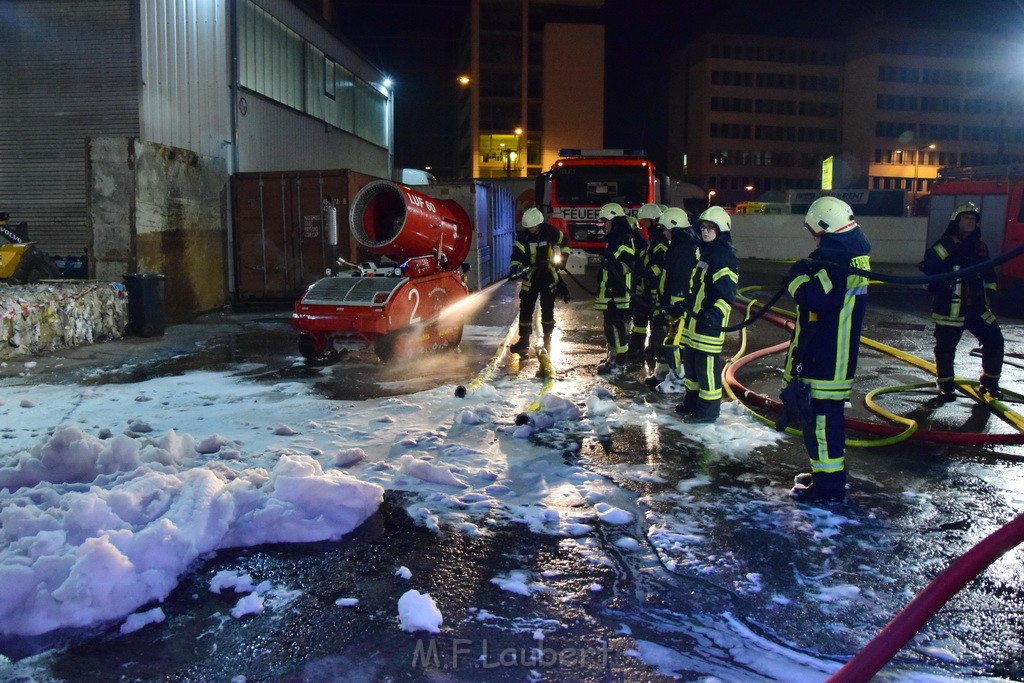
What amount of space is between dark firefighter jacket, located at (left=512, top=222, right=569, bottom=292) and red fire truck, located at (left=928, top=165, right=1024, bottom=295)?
10.8 metres

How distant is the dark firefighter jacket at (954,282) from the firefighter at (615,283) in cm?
315

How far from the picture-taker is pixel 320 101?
23.7 metres

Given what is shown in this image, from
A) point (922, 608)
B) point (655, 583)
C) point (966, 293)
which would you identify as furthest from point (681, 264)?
point (922, 608)

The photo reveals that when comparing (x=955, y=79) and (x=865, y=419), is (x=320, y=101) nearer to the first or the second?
(x=865, y=419)

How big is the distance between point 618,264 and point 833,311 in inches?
176

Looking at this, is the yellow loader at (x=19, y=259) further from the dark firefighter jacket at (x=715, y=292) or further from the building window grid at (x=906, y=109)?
the building window grid at (x=906, y=109)

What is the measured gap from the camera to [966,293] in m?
7.75

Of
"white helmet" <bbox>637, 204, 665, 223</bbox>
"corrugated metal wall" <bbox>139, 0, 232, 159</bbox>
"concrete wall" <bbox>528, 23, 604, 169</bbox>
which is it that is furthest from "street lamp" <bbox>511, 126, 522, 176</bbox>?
"white helmet" <bbox>637, 204, 665, 223</bbox>

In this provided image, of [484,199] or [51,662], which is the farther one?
[484,199]

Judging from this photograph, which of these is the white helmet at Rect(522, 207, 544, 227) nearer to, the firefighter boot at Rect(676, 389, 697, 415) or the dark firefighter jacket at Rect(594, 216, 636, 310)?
the dark firefighter jacket at Rect(594, 216, 636, 310)

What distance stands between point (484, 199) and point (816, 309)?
1499 cm

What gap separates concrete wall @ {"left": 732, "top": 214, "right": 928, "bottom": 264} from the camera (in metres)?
31.5

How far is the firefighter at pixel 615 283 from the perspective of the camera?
928 centimetres

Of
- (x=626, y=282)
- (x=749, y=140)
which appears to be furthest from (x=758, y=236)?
(x=749, y=140)
